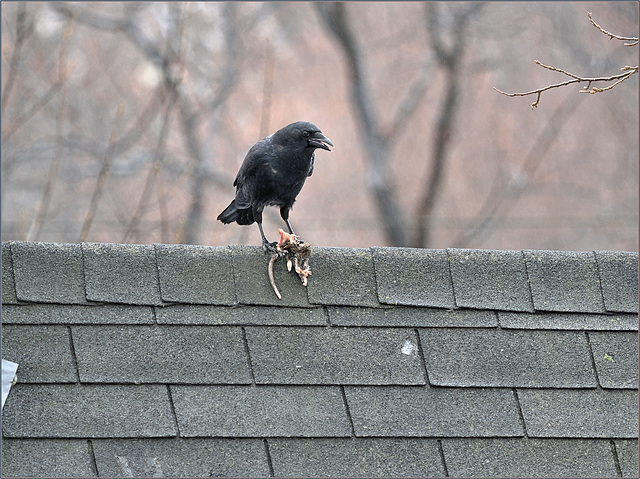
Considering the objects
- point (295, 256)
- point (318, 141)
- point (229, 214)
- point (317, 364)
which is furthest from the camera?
point (229, 214)

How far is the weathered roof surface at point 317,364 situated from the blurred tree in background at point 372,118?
8.14 metres

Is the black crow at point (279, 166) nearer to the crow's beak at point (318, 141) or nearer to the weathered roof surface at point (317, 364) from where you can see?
the crow's beak at point (318, 141)

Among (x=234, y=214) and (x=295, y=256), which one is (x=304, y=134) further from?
(x=295, y=256)

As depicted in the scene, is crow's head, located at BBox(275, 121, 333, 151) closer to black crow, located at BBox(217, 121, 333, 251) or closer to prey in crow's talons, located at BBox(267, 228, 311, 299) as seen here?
black crow, located at BBox(217, 121, 333, 251)

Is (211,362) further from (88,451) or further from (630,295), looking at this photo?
(630,295)

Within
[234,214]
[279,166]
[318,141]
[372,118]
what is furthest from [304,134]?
[372,118]

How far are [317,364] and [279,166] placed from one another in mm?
1403

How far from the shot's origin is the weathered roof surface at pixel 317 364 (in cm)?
207

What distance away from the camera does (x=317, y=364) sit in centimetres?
218

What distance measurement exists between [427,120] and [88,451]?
12003 millimetres

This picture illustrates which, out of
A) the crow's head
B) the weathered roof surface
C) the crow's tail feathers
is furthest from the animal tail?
the weathered roof surface

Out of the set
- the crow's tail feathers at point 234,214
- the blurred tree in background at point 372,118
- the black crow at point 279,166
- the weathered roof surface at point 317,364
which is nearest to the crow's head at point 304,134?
the black crow at point 279,166

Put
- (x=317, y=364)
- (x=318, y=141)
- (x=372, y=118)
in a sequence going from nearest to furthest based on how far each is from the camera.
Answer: (x=317, y=364) < (x=318, y=141) < (x=372, y=118)

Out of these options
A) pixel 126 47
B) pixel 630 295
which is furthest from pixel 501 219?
pixel 630 295
